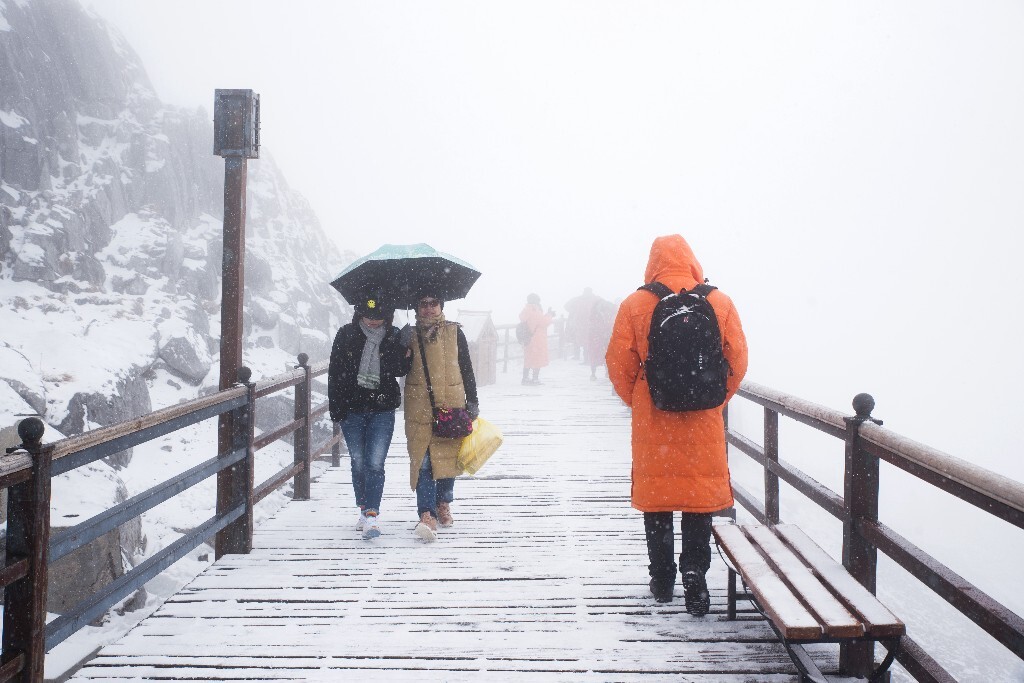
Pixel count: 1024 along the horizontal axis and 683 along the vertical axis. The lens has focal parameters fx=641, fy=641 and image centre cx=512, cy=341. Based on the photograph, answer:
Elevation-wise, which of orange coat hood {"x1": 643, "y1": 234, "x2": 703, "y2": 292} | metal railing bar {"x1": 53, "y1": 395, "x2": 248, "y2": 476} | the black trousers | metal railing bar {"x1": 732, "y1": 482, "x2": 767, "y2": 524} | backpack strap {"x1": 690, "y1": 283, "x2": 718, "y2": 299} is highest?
orange coat hood {"x1": 643, "y1": 234, "x2": 703, "y2": 292}

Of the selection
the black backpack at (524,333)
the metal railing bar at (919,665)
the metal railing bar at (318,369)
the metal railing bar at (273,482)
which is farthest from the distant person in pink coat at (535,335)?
the metal railing bar at (919,665)

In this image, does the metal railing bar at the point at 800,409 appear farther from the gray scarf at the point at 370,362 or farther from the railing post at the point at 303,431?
the railing post at the point at 303,431

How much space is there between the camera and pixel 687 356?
317 cm

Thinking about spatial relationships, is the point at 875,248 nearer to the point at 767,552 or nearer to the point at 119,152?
the point at 119,152

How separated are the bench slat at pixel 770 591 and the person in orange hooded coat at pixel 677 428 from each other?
20cm

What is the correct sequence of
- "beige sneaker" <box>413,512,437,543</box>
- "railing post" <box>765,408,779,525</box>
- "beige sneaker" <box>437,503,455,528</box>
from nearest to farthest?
"railing post" <box>765,408,779,525</box> → "beige sneaker" <box>413,512,437,543</box> → "beige sneaker" <box>437,503,455,528</box>

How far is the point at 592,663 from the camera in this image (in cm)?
315

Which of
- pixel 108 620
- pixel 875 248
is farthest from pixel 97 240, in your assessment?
pixel 875 248

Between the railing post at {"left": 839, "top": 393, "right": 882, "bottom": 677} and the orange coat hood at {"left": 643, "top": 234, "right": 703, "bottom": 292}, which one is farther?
the orange coat hood at {"left": 643, "top": 234, "right": 703, "bottom": 292}

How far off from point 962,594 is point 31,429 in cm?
348

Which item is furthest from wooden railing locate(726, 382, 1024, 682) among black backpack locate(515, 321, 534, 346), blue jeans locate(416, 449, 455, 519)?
black backpack locate(515, 321, 534, 346)

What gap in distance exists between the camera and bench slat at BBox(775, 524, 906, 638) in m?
2.40

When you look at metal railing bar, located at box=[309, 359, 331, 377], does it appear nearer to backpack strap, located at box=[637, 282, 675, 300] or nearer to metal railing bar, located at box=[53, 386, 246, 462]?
metal railing bar, located at box=[53, 386, 246, 462]

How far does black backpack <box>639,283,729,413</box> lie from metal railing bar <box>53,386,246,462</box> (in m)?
2.59
